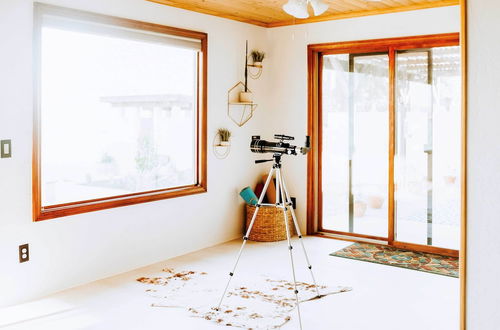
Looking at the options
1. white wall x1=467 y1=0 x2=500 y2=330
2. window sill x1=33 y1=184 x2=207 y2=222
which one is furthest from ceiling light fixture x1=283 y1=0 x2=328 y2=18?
window sill x1=33 y1=184 x2=207 y2=222

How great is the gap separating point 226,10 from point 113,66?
4.38 feet

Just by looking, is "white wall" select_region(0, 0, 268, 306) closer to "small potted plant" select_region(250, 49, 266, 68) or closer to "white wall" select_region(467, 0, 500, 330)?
"small potted plant" select_region(250, 49, 266, 68)

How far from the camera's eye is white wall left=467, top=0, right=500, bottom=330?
1.95 metres

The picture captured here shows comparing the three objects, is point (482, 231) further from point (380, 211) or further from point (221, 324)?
point (380, 211)

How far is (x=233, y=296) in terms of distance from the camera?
3.55 m

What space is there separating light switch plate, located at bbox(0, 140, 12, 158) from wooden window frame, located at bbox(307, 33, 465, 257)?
310cm

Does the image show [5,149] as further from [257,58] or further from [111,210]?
[257,58]

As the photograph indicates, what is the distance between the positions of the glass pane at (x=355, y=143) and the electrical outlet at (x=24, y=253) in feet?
10.3

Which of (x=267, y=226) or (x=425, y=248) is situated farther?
(x=267, y=226)

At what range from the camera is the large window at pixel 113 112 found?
144 inches

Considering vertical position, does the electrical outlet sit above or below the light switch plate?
below

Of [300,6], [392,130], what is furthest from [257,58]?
[300,6]

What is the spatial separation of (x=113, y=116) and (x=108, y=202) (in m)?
0.71

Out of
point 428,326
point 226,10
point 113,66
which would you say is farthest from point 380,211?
point 113,66
